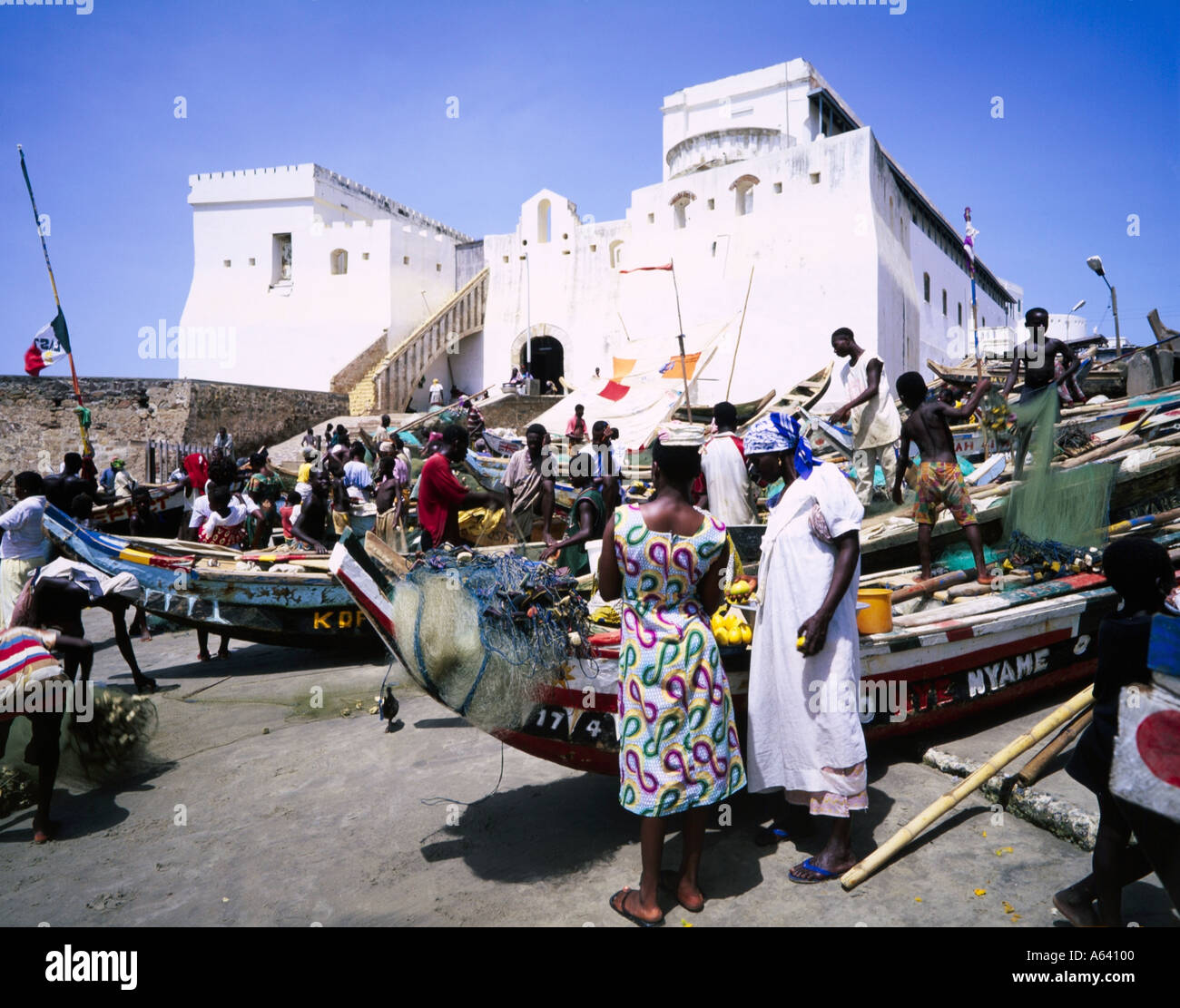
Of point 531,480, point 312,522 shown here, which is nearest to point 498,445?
point 312,522

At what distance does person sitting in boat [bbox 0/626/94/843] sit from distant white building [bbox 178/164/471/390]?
22732mm

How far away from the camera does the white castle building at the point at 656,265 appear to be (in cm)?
1773

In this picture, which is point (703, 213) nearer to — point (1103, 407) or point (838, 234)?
point (838, 234)

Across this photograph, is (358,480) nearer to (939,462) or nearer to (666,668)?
(939,462)

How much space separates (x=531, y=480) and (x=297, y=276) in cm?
2337

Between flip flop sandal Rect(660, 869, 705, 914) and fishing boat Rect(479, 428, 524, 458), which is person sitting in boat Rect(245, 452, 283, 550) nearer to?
fishing boat Rect(479, 428, 524, 458)

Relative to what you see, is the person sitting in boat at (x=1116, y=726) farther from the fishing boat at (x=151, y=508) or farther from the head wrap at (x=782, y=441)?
the fishing boat at (x=151, y=508)

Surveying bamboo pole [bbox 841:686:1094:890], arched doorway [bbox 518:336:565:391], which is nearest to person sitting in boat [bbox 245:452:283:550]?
bamboo pole [bbox 841:686:1094:890]

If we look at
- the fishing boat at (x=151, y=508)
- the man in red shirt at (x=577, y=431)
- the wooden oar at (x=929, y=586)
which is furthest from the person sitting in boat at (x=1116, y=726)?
the fishing boat at (x=151, y=508)

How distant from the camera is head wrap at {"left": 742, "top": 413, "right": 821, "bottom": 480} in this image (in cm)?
327

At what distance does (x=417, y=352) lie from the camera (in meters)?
25.0

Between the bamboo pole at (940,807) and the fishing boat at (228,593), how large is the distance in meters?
5.04

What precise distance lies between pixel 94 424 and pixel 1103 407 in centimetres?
2064
